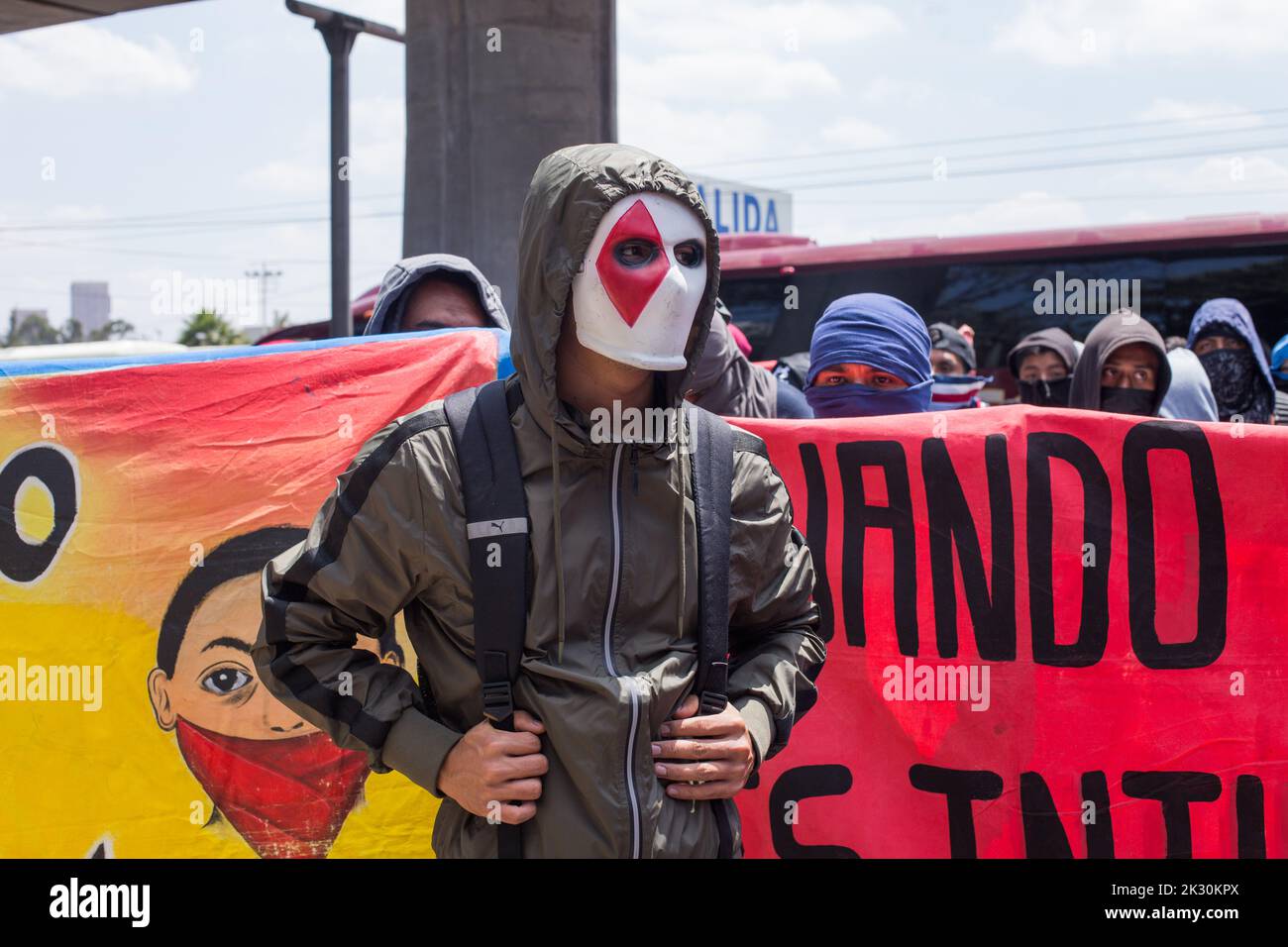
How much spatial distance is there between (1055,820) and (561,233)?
2.27 metres

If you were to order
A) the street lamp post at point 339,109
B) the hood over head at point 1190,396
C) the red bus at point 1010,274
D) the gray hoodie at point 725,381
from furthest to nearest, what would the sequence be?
the red bus at point 1010,274
the street lamp post at point 339,109
the hood over head at point 1190,396
the gray hoodie at point 725,381

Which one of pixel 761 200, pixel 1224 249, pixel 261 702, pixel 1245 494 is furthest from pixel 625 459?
pixel 761 200

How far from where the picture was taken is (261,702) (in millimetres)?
3174

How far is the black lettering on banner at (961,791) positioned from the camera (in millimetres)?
3377

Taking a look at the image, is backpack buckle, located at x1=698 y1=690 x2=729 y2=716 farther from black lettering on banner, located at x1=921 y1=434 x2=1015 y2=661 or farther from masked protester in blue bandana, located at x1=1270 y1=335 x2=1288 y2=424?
masked protester in blue bandana, located at x1=1270 y1=335 x2=1288 y2=424

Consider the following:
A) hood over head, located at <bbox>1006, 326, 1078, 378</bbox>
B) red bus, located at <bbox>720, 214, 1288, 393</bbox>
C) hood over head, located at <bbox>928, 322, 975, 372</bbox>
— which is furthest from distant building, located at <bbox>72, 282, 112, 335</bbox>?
hood over head, located at <bbox>1006, 326, 1078, 378</bbox>

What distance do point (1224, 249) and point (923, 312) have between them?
2.79 metres

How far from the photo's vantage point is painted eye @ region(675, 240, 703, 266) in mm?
2008

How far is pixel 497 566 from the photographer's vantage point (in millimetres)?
1908

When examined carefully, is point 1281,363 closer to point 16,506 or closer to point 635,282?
point 635,282

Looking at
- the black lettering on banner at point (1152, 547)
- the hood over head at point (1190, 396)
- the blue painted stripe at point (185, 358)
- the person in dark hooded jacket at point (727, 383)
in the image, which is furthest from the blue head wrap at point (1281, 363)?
the blue painted stripe at point (185, 358)

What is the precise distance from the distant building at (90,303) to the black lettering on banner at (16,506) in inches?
5426

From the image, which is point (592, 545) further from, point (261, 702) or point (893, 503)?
point (893, 503)

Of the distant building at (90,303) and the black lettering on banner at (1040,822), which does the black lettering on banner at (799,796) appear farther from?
the distant building at (90,303)
